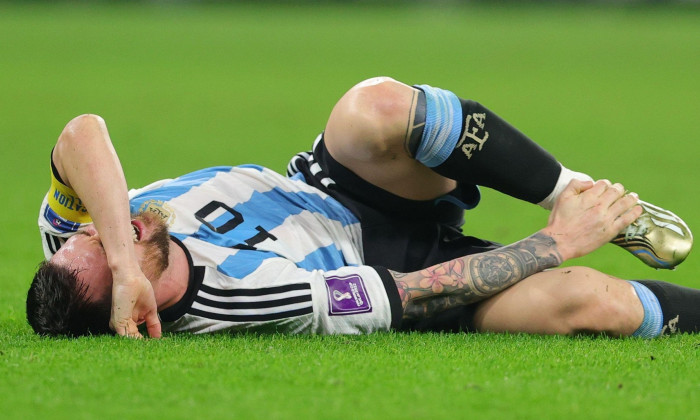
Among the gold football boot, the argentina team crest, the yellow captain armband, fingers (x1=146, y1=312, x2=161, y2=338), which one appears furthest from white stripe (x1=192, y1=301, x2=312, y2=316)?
the gold football boot

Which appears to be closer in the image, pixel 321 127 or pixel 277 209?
pixel 277 209

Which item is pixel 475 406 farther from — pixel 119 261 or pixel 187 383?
pixel 119 261

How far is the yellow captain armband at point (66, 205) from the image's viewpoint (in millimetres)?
3098

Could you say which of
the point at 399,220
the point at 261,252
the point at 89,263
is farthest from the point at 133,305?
the point at 399,220

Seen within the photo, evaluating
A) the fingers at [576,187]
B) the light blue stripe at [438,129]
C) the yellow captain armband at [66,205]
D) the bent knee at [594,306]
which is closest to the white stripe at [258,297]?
the yellow captain armband at [66,205]

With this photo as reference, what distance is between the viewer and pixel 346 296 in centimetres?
295

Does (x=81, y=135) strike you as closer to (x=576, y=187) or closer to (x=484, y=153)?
(x=484, y=153)

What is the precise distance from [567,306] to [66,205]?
142 cm

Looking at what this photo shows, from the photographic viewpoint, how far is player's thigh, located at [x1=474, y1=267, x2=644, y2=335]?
3.01 metres

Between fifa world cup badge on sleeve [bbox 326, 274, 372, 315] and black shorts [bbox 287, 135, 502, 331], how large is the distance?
395mm

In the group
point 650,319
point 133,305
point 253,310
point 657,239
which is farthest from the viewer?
point 657,239

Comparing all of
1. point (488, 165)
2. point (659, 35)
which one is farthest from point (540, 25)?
point (488, 165)

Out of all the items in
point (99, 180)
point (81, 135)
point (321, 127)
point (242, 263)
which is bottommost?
point (321, 127)

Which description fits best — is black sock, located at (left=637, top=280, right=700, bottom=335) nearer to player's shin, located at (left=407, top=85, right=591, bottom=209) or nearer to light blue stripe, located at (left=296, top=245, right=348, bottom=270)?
player's shin, located at (left=407, top=85, right=591, bottom=209)
